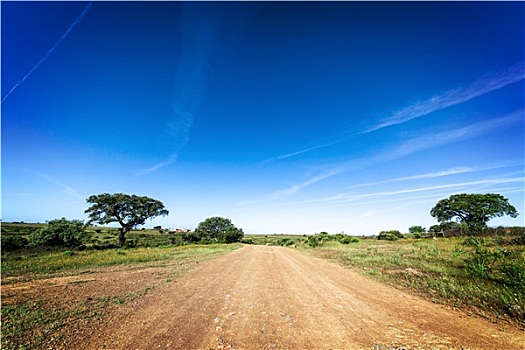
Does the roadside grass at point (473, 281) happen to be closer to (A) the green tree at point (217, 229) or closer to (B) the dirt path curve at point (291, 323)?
(B) the dirt path curve at point (291, 323)

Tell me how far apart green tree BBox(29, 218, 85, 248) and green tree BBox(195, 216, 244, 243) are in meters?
42.7

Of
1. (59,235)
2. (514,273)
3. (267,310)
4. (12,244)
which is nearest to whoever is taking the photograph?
(267,310)

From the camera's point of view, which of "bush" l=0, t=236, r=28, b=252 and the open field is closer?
the open field

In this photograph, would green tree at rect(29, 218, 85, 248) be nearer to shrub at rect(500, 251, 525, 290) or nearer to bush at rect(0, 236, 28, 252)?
bush at rect(0, 236, 28, 252)

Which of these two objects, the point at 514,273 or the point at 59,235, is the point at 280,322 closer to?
the point at 514,273

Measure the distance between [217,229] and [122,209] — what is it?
1564 inches

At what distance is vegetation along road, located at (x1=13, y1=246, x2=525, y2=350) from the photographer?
14.1ft

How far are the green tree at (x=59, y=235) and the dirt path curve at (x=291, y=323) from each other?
98.8 feet

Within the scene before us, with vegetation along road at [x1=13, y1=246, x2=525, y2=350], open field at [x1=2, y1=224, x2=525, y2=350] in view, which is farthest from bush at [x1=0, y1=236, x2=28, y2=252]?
vegetation along road at [x1=13, y1=246, x2=525, y2=350]

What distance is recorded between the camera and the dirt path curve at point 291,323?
4281 millimetres

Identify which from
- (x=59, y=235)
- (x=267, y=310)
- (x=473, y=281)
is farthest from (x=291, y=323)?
(x=59, y=235)

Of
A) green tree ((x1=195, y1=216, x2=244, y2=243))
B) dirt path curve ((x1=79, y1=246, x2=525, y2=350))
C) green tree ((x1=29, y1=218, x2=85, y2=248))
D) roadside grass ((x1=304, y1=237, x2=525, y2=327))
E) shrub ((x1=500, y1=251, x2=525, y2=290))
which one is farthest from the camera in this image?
green tree ((x1=195, y1=216, x2=244, y2=243))

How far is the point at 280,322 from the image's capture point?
5.29m

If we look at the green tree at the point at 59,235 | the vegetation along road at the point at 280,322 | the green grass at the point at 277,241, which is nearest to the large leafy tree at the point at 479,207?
the green grass at the point at 277,241
